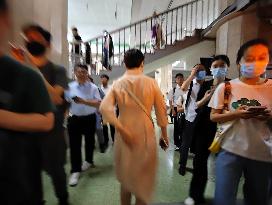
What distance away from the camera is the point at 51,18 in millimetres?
4172

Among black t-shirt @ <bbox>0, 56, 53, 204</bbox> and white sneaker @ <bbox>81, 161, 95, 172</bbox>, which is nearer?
black t-shirt @ <bbox>0, 56, 53, 204</bbox>

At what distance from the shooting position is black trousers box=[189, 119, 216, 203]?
110 inches

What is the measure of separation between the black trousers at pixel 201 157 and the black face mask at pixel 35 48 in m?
1.68

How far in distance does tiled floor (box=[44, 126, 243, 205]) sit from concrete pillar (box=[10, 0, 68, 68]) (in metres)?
1.59

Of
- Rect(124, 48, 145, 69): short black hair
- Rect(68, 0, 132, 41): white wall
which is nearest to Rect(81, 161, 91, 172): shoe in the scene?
Rect(124, 48, 145, 69): short black hair

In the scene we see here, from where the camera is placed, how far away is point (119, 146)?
2.15m

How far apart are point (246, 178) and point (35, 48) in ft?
5.61

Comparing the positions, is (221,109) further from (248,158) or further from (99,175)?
(99,175)

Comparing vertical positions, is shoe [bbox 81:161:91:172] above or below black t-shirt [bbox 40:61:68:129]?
below

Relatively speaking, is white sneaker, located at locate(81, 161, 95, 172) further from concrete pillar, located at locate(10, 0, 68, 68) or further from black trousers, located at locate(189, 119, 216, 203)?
black trousers, located at locate(189, 119, 216, 203)

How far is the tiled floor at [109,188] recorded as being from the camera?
294 cm

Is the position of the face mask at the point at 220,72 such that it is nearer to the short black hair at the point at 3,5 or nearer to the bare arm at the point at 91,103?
the bare arm at the point at 91,103

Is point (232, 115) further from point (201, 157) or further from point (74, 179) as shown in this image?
point (74, 179)

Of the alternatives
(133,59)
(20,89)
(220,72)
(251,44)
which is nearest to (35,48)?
(133,59)
